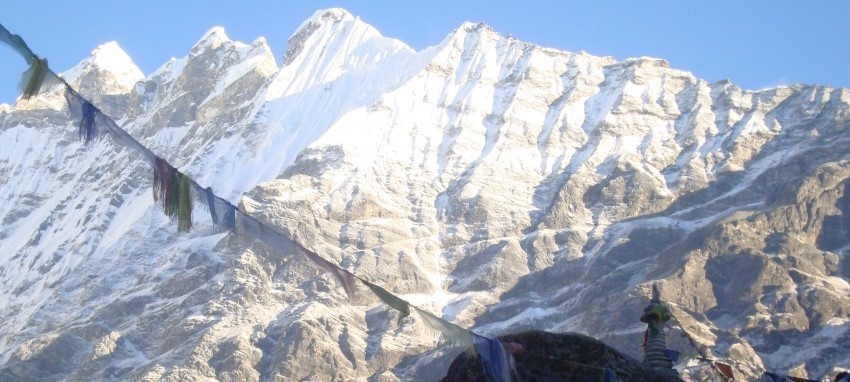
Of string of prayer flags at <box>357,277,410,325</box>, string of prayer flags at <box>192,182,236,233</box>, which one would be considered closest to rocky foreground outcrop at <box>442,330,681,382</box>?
string of prayer flags at <box>357,277,410,325</box>

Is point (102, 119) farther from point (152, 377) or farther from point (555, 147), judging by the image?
point (555, 147)

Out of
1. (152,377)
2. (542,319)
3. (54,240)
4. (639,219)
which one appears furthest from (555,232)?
(54,240)

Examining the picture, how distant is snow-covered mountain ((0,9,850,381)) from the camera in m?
97.9

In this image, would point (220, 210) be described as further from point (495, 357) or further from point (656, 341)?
point (656, 341)

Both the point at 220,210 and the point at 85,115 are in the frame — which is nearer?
the point at 85,115

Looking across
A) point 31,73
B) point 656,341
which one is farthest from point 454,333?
point 31,73

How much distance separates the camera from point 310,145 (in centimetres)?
14800

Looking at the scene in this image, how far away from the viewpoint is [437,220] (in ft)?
429

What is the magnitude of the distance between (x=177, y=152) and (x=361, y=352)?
280ft

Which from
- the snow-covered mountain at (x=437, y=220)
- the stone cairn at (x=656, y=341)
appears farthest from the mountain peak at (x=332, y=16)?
the stone cairn at (x=656, y=341)

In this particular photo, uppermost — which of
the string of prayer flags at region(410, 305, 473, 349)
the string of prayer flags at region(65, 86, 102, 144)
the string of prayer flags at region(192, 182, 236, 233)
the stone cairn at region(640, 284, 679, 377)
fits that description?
the string of prayer flags at region(65, 86, 102, 144)

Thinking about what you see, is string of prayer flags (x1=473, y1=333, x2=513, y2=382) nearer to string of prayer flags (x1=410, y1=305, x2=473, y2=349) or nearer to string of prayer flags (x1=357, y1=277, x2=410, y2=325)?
string of prayer flags (x1=410, y1=305, x2=473, y2=349)

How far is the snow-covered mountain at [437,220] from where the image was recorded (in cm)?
9794

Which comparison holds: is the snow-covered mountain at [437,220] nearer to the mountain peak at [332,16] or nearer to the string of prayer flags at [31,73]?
the mountain peak at [332,16]
